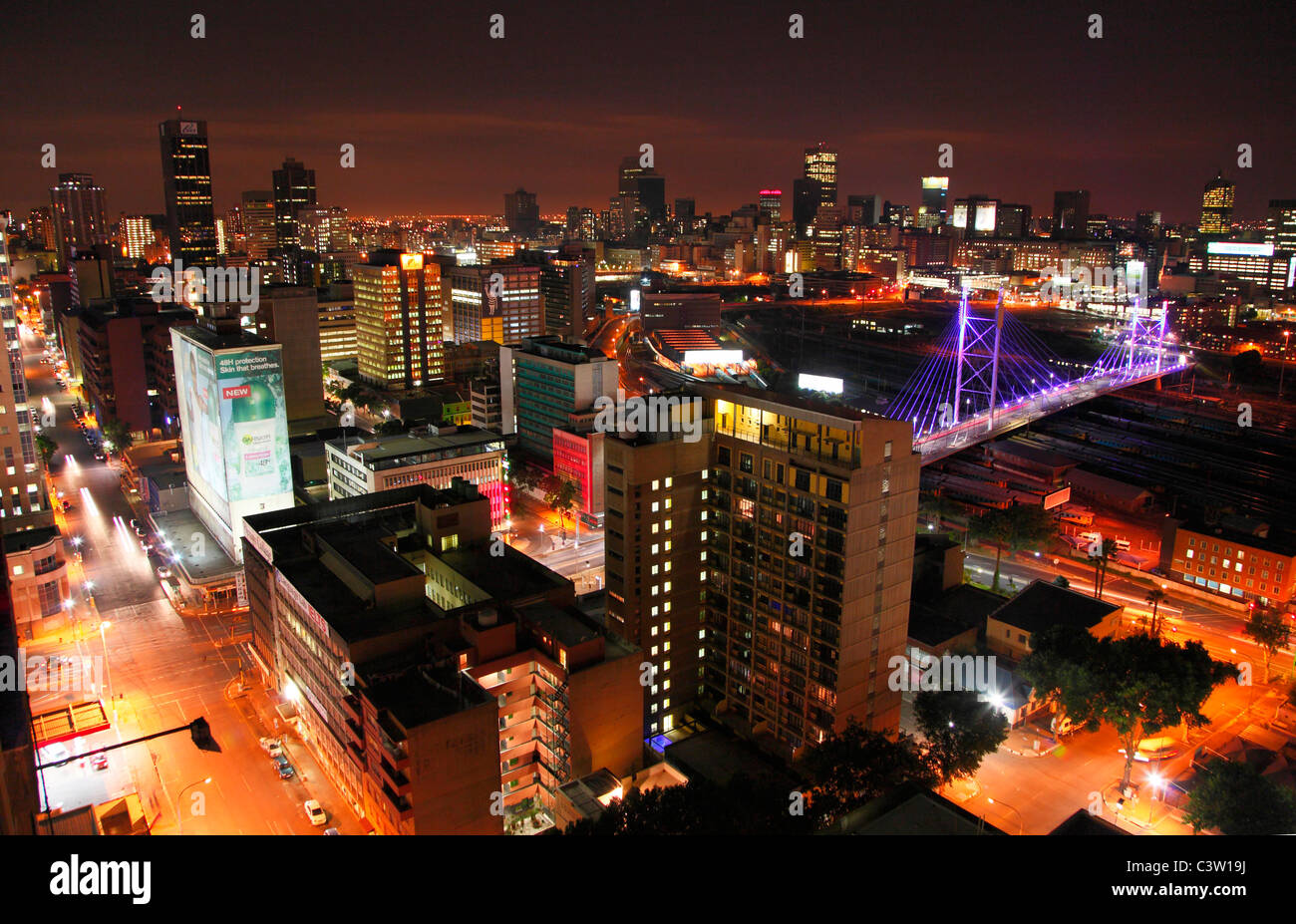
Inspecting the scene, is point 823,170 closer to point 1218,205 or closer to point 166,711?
point 1218,205

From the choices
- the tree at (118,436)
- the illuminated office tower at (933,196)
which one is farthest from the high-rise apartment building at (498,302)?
the illuminated office tower at (933,196)

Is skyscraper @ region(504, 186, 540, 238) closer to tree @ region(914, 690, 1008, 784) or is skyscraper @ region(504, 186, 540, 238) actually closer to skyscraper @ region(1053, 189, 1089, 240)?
skyscraper @ region(1053, 189, 1089, 240)

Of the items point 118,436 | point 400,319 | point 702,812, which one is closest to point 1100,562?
point 702,812

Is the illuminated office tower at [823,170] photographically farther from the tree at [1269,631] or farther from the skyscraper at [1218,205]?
the tree at [1269,631]

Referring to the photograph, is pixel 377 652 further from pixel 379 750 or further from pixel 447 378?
pixel 447 378

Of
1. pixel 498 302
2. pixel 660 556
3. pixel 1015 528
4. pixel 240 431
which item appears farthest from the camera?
pixel 498 302

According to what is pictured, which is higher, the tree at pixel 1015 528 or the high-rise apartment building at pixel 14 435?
the high-rise apartment building at pixel 14 435

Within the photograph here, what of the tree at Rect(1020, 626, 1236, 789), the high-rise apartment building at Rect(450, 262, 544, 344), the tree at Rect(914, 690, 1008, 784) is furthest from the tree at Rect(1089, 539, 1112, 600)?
the high-rise apartment building at Rect(450, 262, 544, 344)
